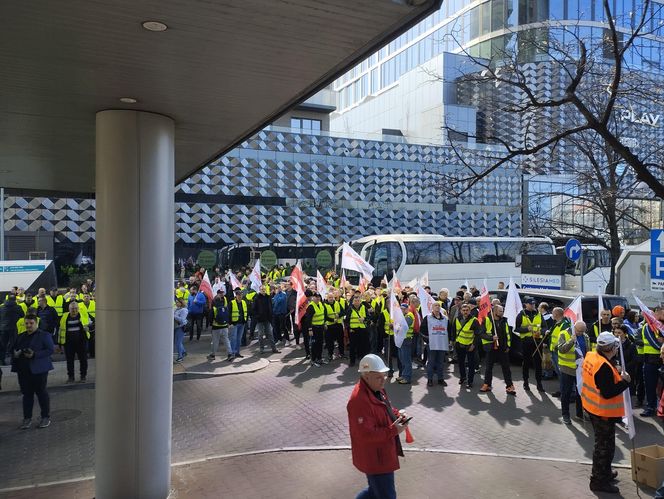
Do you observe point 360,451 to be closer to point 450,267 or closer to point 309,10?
point 309,10

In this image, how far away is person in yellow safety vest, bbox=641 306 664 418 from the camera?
9.38 metres

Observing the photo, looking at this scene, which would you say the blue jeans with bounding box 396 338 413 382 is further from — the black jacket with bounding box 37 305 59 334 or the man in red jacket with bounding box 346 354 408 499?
the black jacket with bounding box 37 305 59 334

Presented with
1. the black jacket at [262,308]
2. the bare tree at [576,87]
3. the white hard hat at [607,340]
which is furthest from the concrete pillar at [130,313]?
the black jacket at [262,308]

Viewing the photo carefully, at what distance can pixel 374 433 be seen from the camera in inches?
168

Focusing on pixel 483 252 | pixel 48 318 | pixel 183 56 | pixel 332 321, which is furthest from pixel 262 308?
pixel 483 252

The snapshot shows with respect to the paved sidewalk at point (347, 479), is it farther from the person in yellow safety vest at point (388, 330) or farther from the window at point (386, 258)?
the window at point (386, 258)

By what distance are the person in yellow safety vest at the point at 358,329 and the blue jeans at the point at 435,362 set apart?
235 centimetres

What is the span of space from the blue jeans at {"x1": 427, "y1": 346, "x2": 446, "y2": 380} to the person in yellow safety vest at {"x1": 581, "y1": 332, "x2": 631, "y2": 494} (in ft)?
17.2

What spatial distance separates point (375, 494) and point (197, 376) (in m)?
8.49

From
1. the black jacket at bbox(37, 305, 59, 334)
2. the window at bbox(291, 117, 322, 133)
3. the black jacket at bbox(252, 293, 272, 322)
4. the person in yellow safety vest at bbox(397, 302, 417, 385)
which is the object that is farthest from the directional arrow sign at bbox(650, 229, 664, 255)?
the window at bbox(291, 117, 322, 133)

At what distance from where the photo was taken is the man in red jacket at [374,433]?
4.28m

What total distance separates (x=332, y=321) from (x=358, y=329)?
0.73m

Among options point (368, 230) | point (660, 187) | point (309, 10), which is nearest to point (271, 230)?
point (368, 230)

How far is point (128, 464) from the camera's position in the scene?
216 inches
